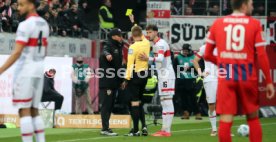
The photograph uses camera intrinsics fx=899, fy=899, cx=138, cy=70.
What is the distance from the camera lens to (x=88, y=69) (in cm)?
2875

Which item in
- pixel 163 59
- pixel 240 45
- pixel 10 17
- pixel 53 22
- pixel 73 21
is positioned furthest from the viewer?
pixel 73 21

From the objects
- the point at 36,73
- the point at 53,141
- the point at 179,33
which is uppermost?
the point at 179,33

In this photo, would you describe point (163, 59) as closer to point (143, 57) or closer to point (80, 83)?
point (143, 57)

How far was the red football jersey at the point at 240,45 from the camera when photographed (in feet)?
40.7

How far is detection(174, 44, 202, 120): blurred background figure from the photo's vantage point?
93.5 feet

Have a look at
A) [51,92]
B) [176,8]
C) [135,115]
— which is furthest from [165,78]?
[176,8]

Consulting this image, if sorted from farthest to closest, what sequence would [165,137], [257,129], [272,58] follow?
[272,58] < [165,137] < [257,129]

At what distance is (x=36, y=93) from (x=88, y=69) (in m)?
15.7

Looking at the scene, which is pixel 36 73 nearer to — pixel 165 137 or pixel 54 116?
pixel 165 137

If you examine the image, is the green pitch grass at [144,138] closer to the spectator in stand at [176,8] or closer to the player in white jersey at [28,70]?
the player in white jersey at [28,70]

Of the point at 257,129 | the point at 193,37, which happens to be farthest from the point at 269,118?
the point at 257,129

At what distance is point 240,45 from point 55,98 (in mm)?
12900

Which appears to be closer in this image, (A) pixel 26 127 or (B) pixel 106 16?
(A) pixel 26 127

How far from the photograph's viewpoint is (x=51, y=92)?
24.7 meters
